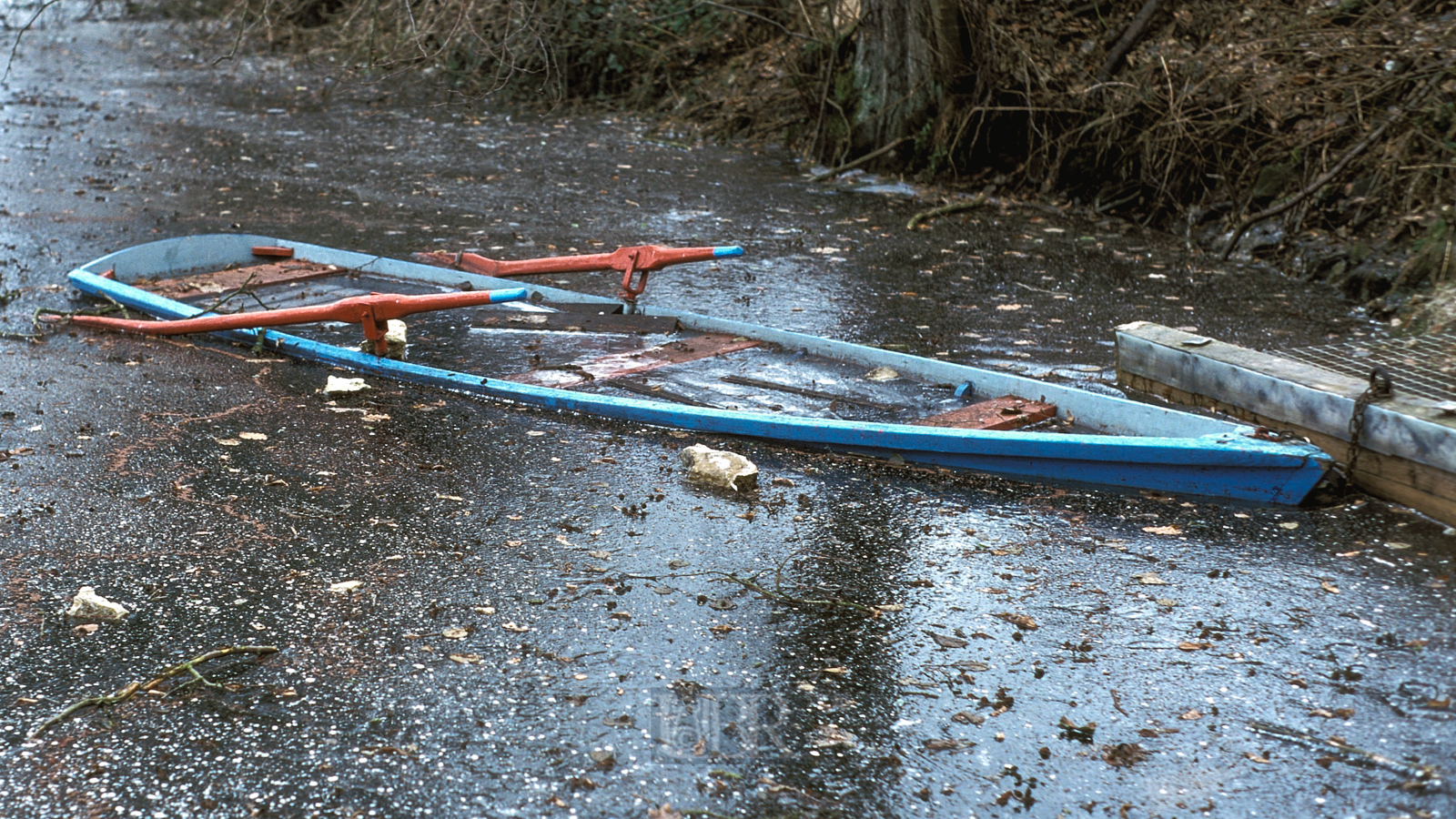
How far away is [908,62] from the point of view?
1117cm

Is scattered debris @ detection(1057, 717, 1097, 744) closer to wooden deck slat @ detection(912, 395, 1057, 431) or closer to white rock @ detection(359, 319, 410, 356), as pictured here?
wooden deck slat @ detection(912, 395, 1057, 431)

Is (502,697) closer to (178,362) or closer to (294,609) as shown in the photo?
(294,609)

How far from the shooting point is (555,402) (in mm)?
5461

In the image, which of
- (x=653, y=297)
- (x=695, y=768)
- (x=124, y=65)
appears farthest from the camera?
(x=124, y=65)

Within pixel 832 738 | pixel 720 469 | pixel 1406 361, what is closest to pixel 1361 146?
pixel 1406 361

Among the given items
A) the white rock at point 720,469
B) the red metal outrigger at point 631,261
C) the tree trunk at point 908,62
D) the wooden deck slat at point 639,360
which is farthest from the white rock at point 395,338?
the tree trunk at point 908,62

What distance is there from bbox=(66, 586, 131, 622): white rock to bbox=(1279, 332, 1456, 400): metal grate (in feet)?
14.1

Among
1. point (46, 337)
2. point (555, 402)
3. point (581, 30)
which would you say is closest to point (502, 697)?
point (555, 402)

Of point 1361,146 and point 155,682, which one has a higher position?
point 1361,146

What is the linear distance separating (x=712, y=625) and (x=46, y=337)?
4800mm

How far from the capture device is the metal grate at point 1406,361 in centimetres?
475

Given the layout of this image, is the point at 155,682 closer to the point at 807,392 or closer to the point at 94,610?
the point at 94,610

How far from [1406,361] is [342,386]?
4783 millimetres

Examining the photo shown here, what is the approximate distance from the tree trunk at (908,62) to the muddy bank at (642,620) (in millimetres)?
4673
